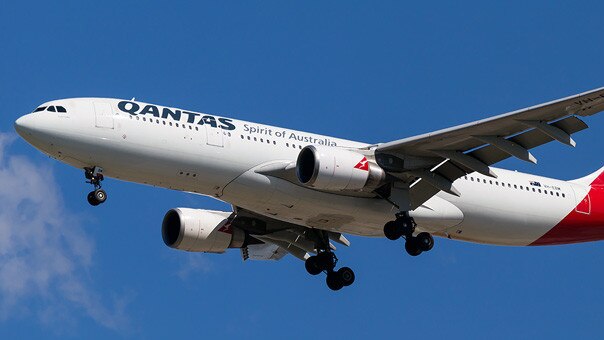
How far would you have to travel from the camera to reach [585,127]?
4166cm

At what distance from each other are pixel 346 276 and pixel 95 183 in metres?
10.8

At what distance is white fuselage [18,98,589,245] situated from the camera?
42000 mm

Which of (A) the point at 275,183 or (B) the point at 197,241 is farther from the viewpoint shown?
(B) the point at 197,241

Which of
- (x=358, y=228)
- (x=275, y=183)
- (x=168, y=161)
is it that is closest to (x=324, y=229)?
A: (x=358, y=228)

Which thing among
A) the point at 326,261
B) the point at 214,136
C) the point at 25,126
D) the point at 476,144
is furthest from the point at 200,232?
the point at 476,144

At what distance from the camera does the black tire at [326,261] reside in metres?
48.8

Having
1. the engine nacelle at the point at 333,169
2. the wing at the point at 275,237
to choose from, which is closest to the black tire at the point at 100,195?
the engine nacelle at the point at 333,169

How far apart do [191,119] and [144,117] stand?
1570 millimetres

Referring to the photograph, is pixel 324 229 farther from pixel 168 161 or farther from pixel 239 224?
pixel 168 161

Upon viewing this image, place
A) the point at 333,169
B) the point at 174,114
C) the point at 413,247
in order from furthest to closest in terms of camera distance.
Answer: the point at 413,247, the point at 174,114, the point at 333,169

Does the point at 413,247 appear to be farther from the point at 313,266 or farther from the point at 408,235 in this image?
the point at 313,266

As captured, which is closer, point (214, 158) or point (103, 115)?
point (103, 115)

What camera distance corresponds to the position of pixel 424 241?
45.0 meters

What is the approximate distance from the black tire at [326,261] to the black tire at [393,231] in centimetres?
446
